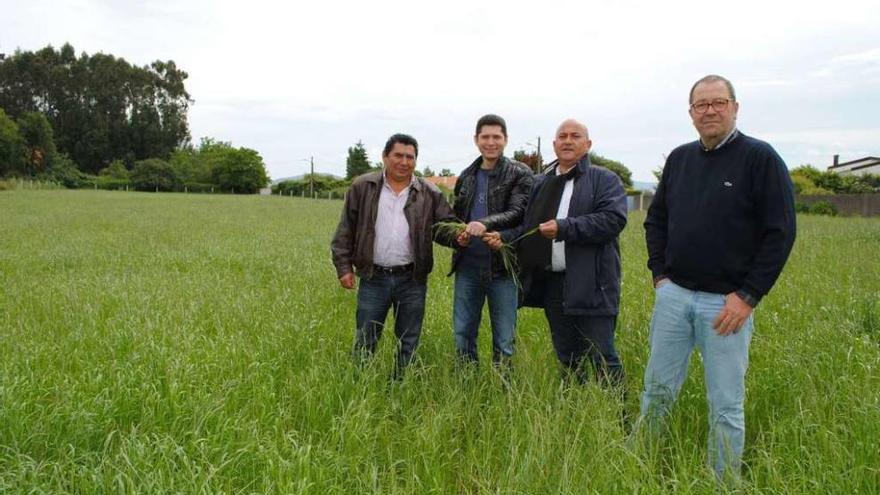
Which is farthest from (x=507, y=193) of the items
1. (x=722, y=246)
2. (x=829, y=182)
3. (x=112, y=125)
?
(x=112, y=125)

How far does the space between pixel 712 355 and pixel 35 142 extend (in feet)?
248

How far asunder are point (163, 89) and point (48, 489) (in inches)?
3844

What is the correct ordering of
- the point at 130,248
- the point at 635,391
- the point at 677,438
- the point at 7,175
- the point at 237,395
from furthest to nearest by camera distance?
the point at 7,175, the point at 130,248, the point at 635,391, the point at 237,395, the point at 677,438

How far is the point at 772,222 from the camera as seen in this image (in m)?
2.98

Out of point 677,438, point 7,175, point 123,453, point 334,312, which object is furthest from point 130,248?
point 7,175

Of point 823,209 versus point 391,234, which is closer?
point 391,234

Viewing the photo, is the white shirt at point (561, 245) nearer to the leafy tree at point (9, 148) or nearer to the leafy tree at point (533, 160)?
the leafy tree at point (533, 160)

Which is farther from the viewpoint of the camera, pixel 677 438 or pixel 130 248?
pixel 130 248

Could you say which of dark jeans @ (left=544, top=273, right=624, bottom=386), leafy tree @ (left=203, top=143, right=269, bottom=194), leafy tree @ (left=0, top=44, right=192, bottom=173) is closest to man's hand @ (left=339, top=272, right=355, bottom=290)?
dark jeans @ (left=544, top=273, right=624, bottom=386)

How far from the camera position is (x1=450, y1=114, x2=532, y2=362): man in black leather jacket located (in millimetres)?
4562

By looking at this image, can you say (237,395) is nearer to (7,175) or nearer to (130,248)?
(130,248)

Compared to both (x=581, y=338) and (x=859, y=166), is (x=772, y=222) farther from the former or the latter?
(x=859, y=166)

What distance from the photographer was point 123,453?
2957mm

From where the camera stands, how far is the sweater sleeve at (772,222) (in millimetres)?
2959
